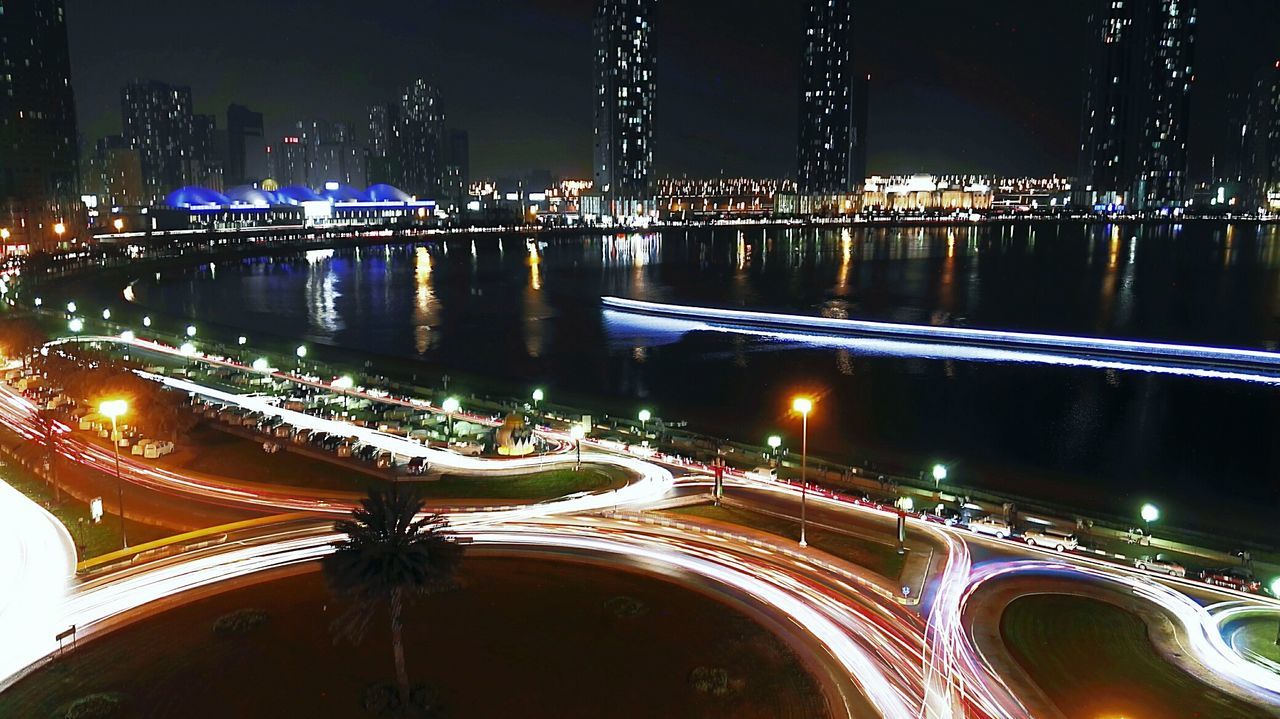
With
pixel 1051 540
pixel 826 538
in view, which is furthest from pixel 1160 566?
pixel 826 538

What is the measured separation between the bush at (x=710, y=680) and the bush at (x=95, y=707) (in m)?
7.07

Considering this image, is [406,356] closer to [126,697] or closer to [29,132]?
[126,697]

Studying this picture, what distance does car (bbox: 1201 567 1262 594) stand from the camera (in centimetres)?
1520

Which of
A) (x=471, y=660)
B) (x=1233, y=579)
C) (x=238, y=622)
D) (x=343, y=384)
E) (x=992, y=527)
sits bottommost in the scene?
(x=1233, y=579)

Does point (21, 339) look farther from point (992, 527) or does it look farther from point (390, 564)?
point (992, 527)

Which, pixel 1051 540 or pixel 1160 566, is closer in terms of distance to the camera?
pixel 1160 566

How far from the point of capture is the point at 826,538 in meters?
16.8

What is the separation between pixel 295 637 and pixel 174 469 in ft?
32.9

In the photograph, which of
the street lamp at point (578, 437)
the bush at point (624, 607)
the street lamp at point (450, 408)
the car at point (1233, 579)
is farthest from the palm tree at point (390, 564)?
the street lamp at point (450, 408)

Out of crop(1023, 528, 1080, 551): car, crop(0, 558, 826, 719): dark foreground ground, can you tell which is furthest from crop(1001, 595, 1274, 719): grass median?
crop(0, 558, 826, 719): dark foreground ground

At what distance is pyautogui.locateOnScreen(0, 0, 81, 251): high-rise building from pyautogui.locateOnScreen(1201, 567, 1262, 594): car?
99.7m

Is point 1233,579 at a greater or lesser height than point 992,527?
lesser

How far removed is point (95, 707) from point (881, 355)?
133ft

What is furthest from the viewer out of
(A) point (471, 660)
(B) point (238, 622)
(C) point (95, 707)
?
(B) point (238, 622)
